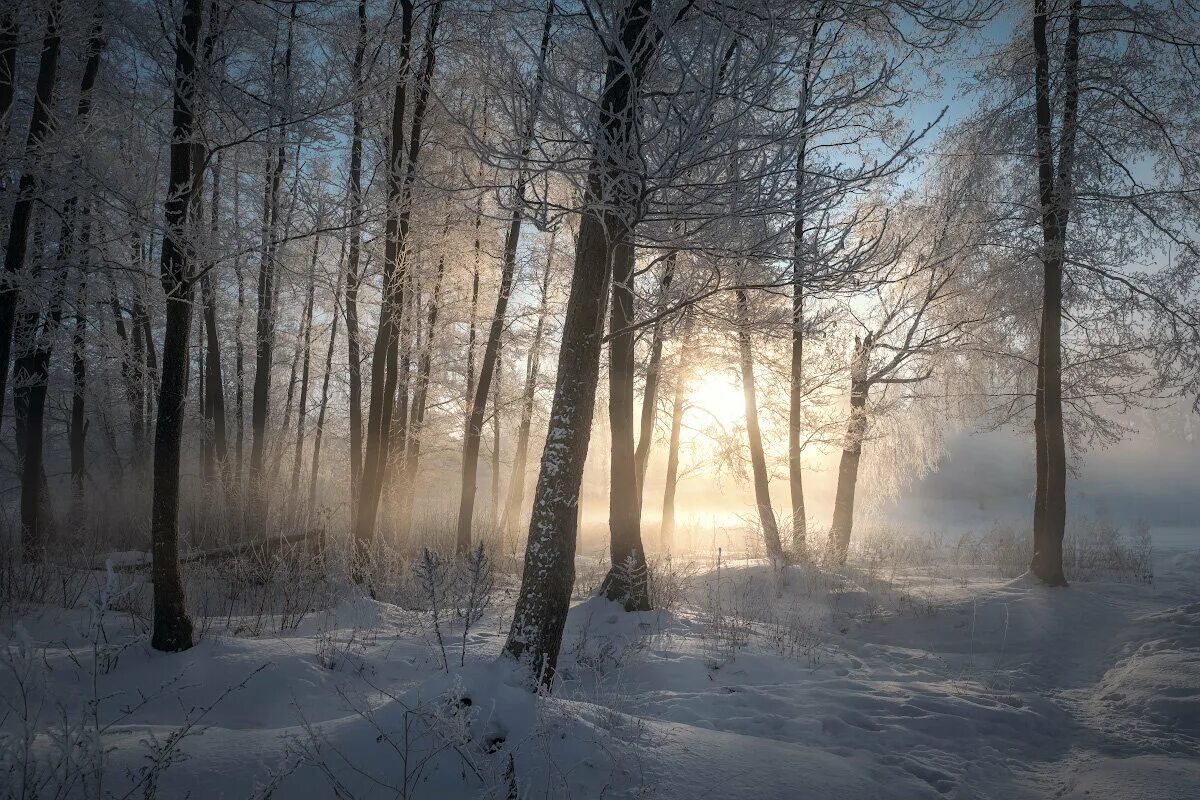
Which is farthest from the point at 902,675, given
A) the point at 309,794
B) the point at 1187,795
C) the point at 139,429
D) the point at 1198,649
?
the point at 139,429

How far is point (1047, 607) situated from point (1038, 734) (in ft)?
12.1

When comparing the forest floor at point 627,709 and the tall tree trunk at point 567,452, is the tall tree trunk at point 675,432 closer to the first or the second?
the forest floor at point 627,709

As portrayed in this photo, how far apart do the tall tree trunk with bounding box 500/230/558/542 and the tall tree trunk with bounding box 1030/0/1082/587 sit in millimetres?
7905

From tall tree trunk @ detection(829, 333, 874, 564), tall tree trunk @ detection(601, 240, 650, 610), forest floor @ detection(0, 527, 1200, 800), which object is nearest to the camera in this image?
forest floor @ detection(0, 527, 1200, 800)

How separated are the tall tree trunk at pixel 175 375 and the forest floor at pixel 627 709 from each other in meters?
0.31

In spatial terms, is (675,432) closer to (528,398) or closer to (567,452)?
(528,398)

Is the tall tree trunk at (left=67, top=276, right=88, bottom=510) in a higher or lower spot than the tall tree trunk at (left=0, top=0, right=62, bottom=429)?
lower

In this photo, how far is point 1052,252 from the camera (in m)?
7.88

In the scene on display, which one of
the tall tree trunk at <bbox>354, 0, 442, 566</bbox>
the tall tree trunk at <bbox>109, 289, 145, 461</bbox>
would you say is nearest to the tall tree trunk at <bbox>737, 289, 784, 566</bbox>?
the tall tree trunk at <bbox>354, 0, 442, 566</bbox>

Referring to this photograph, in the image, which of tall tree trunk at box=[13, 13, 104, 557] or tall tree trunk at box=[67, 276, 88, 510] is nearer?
tall tree trunk at box=[13, 13, 104, 557]

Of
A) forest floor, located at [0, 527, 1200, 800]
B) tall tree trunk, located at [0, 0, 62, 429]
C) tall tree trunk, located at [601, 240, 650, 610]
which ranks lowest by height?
forest floor, located at [0, 527, 1200, 800]

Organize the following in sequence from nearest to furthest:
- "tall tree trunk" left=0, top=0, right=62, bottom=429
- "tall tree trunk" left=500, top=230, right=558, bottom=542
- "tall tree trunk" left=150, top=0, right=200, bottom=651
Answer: "tall tree trunk" left=150, top=0, right=200, bottom=651, "tall tree trunk" left=0, top=0, right=62, bottom=429, "tall tree trunk" left=500, top=230, right=558, bottom=542

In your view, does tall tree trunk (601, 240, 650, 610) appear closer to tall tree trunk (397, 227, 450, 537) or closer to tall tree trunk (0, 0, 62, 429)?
tall tree trunk (397, 227, 450, 537)

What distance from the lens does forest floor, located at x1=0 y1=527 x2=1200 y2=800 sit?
2654mm
